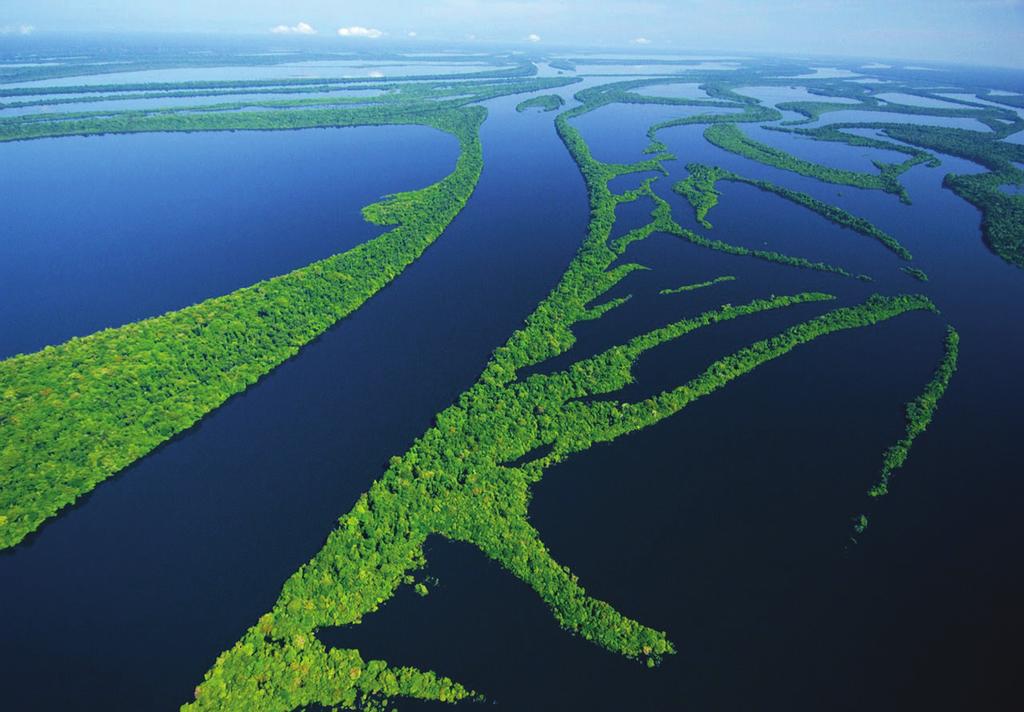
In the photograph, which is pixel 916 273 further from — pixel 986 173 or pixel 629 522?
pixel 986 173

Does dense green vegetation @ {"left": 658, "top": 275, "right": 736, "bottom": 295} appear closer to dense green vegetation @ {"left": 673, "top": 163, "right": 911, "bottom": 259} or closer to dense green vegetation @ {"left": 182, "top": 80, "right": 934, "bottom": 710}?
dense green vegetation @ {"left": 182, "top": 80, "right": 934, "bottom": 710}

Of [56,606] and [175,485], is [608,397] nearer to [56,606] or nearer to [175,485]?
[175,485]

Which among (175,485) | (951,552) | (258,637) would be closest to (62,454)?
(175,485)

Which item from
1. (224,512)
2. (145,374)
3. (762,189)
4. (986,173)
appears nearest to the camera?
(224,512)

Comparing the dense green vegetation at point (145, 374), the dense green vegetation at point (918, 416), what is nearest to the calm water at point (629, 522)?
the dense green vegetation at point (918, 416)

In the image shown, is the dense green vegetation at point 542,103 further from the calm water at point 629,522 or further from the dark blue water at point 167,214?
the calm water at point 629,522

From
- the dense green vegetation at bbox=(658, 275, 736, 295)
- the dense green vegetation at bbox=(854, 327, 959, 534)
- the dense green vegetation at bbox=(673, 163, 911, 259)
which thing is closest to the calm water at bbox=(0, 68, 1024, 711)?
the dense green vegetation at bbox=(854, 327, 959, 534)

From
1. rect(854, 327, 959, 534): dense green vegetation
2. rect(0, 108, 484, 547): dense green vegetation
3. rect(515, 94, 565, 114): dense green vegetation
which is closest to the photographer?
rect(0, 108, 484, 547): dense green vegetation

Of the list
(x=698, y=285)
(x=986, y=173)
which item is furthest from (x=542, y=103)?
(x=698, y=285)
